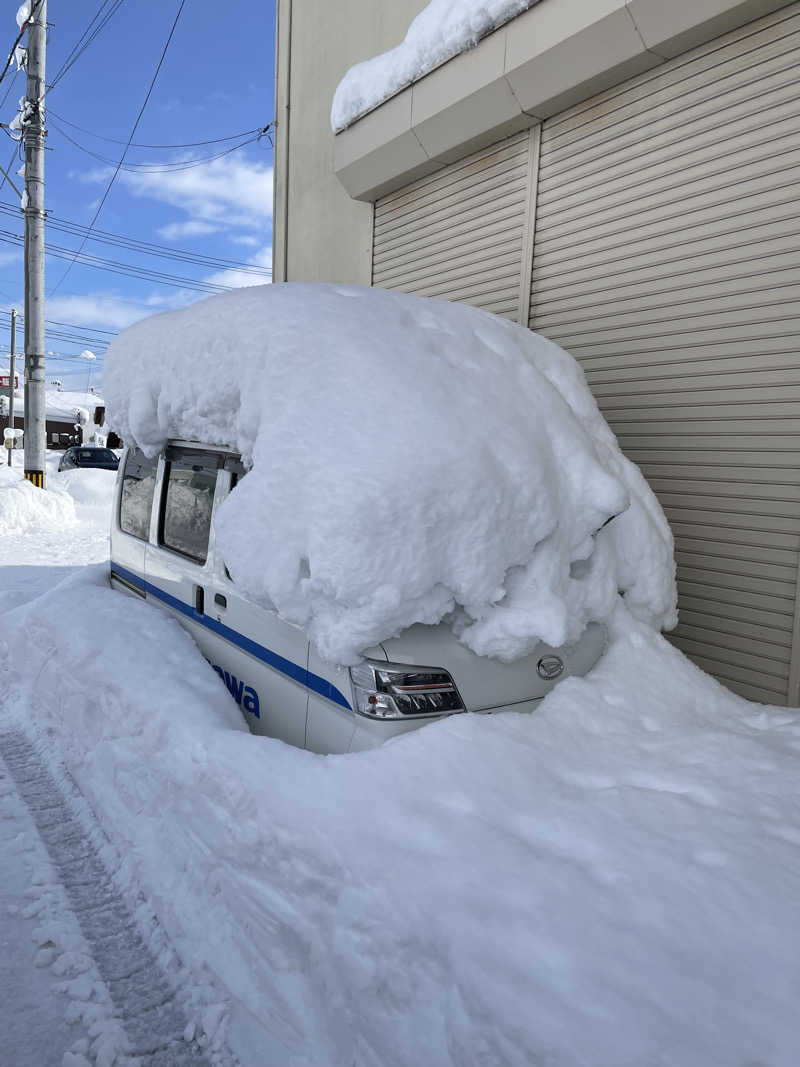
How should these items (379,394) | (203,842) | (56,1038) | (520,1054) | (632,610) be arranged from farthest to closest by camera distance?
(632,610)
(379,394)
(203,842)
(56,1038)
(520,1054)

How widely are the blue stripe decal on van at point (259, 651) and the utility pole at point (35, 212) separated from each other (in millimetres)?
10393

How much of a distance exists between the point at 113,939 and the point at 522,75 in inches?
233

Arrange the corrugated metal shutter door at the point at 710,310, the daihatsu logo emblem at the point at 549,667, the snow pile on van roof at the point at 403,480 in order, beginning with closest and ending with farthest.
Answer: the snow pile on van roof at the point at 403,480 < the daihatsu logo emblem at the point at 549,667 < the corrugated metal shutter door at the point at 710,310

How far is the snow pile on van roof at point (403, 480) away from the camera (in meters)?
2.52

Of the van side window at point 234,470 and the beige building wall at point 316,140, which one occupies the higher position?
the beige building wall at point 316,140

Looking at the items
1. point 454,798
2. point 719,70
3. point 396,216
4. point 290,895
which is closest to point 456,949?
point 454,798

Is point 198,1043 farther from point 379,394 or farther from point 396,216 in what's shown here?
point 396,216

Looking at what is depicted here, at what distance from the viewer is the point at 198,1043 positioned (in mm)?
2061

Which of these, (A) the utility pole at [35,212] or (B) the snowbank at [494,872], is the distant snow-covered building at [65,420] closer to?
(A) the utility pole at [35,212]

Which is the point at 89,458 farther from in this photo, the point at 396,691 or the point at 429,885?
the point at 429,885

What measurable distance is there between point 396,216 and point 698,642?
525 cm

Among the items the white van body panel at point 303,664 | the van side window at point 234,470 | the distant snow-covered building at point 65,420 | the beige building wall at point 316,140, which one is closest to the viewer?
the white van body panel at point 303,664

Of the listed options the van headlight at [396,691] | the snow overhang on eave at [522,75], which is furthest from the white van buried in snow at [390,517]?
the snow overhang on eave at [522,75]

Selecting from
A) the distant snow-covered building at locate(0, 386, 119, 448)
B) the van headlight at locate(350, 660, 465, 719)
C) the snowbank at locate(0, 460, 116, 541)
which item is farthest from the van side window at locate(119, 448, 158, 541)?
the distant snow-covered building at locate(0, 386, 119, 448)
